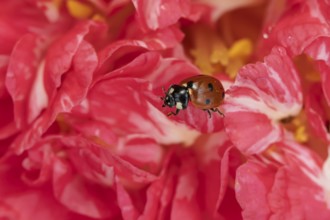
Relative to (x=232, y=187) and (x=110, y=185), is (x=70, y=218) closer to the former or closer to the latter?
(x=110, y=185)

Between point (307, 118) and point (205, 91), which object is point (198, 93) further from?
point (307, 118)

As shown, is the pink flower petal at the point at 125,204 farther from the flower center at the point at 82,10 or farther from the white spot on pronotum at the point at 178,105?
the flower center at the point at 82,10

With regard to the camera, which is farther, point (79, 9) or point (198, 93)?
point (79, 9)

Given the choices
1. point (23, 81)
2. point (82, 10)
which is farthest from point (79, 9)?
point (23, 81)

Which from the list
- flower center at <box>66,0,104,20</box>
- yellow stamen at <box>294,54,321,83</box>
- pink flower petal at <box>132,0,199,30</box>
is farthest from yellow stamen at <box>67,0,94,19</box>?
yellow stamen at <box>294,54,321,83</box>

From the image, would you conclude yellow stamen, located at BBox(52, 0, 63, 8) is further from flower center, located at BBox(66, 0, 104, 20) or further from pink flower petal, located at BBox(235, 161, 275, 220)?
pink flower petal, located at BBox(235, 161, 275, 220)

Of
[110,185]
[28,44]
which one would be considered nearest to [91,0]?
[28,44]

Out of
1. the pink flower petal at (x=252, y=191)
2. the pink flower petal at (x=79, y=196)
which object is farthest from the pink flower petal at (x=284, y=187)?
the pink flower petal at (x=79, y=196)
